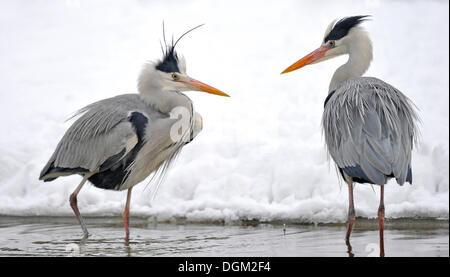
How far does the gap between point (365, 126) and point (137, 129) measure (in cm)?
183

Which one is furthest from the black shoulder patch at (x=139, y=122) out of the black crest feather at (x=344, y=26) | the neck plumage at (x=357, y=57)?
the black crest feather at (x=344, y=26)

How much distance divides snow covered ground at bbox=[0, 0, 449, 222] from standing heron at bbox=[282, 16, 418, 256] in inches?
50.7

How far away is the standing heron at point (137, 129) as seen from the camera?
17.3ft

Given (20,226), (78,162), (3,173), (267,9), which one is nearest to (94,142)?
(78,162)

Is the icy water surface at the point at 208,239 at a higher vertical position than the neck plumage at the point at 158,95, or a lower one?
lower

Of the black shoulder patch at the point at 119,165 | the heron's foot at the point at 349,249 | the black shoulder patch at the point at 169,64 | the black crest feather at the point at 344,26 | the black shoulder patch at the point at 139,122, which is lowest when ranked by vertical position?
the heron's foot at the point at 349,249

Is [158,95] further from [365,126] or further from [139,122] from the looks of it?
[365,126]

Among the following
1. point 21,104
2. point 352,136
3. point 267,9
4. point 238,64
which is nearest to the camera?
point 352,136

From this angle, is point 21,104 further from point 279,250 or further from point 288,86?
point 279,250

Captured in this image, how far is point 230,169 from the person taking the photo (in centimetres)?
687

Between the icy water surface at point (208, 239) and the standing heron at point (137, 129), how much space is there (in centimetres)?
31

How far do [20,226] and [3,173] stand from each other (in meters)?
0.90

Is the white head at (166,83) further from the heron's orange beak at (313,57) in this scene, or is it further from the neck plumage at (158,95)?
the heron's orange beak at (313,57)

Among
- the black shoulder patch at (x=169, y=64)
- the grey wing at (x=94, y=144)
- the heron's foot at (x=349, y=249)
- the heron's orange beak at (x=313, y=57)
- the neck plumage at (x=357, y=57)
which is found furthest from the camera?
the heron's orange beak at (x=313, y=57)
